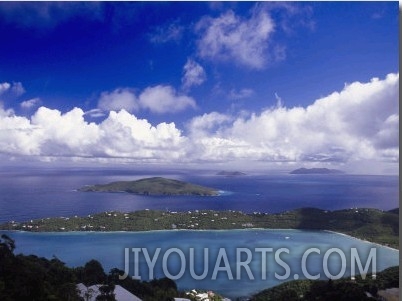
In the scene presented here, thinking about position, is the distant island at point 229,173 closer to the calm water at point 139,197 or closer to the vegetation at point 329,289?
the calm water at point 139,197

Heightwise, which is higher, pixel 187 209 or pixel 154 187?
pixel 154 187

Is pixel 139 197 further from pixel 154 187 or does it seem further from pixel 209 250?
pixel 209 250

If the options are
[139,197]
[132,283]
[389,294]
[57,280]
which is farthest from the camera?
[139,197]

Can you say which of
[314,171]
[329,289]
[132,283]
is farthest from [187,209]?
[329,289]

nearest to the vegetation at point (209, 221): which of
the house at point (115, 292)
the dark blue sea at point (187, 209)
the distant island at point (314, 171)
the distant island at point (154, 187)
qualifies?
the dark blue sea at point (187, 209)

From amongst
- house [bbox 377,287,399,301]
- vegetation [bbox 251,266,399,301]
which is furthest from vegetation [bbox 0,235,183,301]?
house [bbox 377,287,399,301]

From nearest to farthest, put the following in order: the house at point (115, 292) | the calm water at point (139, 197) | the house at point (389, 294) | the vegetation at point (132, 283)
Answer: the house at point (389, 294), the vegetation at point (132, 283), the house at point (115, 292), the calm water at point (139, 197)
